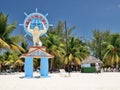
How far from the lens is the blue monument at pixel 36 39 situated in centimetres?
3009

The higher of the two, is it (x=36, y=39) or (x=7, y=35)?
(x=7, y=35)

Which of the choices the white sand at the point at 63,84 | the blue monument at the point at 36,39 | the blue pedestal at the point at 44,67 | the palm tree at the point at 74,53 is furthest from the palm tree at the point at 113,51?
the white sand at the point at 63,84

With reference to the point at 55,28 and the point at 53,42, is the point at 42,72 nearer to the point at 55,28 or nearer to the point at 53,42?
the point at 53,42

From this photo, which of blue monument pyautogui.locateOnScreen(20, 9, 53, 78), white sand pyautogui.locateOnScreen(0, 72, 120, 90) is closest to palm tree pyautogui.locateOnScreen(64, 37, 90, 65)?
blue monument pyautogui.locateOnScreen(20, 9, 53, 78)

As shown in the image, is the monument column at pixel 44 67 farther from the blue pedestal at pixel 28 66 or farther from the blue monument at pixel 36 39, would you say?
the blue pedestal at pixel 28 66

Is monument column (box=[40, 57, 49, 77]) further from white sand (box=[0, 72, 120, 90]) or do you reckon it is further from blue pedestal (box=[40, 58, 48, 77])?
white sand (box=[0, 72, 120, 90])

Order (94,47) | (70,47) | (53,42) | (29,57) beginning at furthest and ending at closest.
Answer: (94,47), (70,47), (53,42), (29,57)

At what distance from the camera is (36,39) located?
31.0 m

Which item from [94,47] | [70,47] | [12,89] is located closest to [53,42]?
[70,47]

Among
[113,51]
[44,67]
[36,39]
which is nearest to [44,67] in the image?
[44,67]

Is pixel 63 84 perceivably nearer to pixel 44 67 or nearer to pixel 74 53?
pixel 44 67

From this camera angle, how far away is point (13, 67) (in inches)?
2496

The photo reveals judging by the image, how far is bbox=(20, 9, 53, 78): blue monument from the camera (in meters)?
30.1

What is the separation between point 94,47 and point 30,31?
1750 inches
